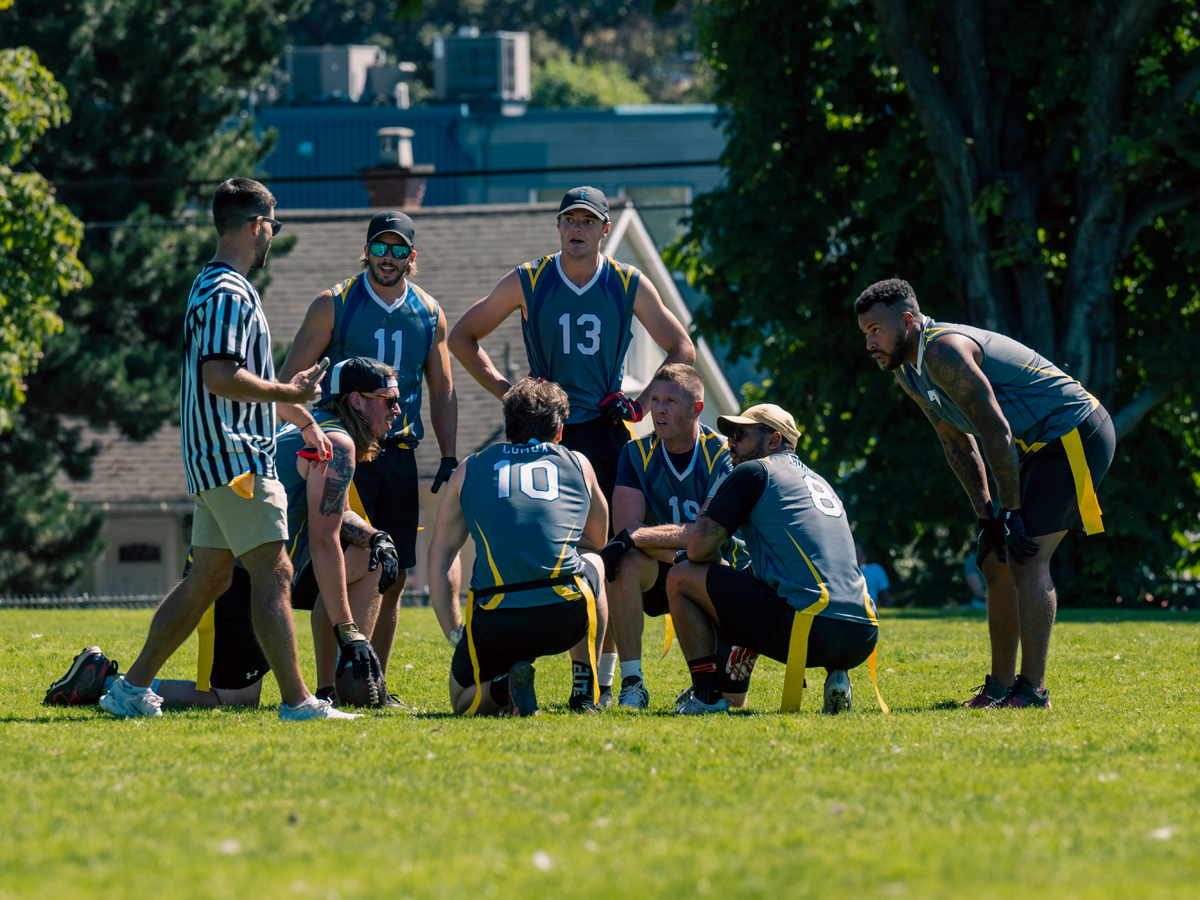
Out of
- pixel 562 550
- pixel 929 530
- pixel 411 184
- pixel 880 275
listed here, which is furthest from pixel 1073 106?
pixel 411 184

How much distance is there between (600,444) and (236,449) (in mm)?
2224

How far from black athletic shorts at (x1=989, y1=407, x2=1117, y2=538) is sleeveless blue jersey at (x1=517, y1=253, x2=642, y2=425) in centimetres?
217

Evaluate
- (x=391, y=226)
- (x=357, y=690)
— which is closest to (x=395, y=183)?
(x=391, y=226)

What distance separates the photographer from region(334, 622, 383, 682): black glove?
6863 mm

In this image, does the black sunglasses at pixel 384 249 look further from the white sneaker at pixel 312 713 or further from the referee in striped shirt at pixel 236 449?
the white sneaker at pixel 312 713

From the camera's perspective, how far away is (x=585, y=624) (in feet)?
21.9

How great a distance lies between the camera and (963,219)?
57.6 feet

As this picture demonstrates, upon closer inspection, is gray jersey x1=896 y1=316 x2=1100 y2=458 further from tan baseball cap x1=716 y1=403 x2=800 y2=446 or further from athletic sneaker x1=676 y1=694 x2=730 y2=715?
athletic sneaker x1=676 y1=694 x2=730 y2=715

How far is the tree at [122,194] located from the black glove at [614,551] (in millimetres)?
18514

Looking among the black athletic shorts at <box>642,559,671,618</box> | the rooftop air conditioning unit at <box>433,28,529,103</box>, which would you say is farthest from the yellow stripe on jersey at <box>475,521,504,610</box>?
the rooftop air conditioning unit at <box>433,28,529,103</box>

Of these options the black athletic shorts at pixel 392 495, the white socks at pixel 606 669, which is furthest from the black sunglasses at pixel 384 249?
the white socks at pixel 606 669

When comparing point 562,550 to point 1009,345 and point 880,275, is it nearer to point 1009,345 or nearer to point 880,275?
point 1009,345

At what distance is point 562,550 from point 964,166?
1199 cm

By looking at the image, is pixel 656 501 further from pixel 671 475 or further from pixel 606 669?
pixel 606 669
